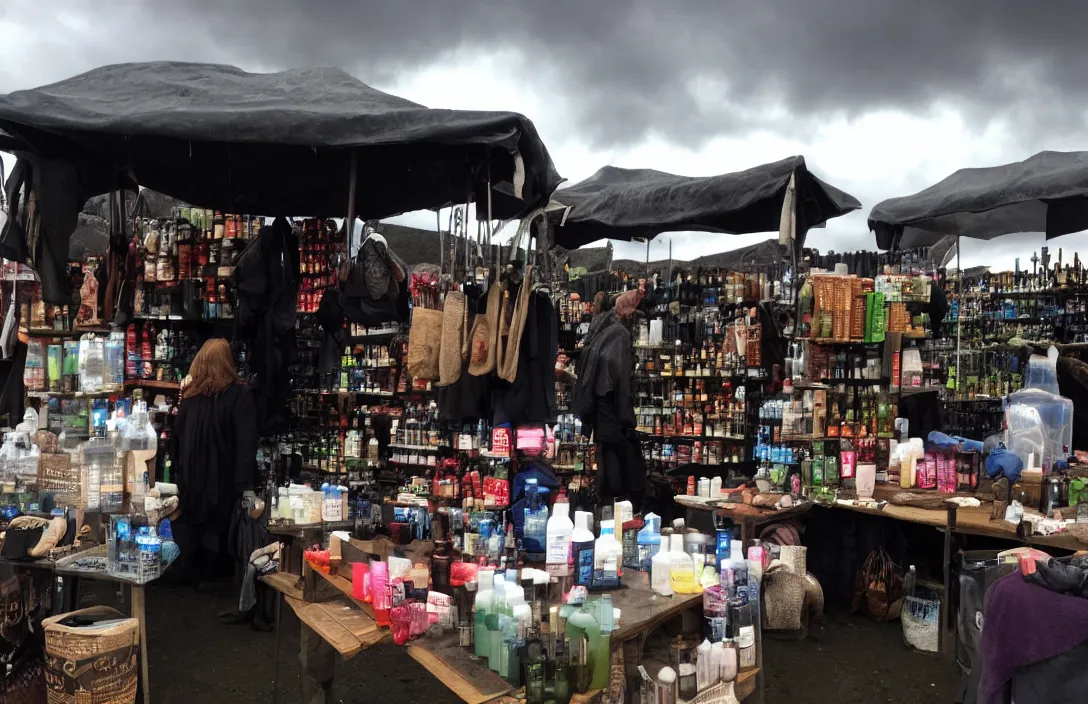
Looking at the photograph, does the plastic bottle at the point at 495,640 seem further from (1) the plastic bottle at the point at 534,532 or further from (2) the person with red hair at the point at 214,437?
(2) the person with red hair at the point at 214,437

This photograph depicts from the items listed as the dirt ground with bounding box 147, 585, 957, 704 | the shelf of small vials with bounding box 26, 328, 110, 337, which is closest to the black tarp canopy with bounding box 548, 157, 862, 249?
the dirt ground with bounding box 147, 585, 957, 704

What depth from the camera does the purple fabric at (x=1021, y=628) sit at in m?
2.58

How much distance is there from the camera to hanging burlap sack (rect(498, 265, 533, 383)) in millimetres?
4718

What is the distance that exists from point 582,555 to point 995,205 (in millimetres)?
5293

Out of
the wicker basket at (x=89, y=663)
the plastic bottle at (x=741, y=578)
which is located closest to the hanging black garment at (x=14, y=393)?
the wicker basket at (x=89, y=663)

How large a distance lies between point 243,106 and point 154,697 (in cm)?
328

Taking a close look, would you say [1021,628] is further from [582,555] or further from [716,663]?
[582,555]

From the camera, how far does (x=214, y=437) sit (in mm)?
5641

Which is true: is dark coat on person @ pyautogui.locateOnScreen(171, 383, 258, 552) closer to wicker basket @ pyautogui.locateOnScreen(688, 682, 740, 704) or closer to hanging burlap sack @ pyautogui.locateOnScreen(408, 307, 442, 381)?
hanging burlap sack @ pyautogui.locateOnScreen(408, 307, 442, 381)

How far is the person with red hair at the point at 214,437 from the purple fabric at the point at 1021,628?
4.66 m

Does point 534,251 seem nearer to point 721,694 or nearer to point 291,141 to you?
point 291,141

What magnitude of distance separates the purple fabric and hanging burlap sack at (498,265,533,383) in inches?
107

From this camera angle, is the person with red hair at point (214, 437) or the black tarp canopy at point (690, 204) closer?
the person with red hair at point (214, 437)

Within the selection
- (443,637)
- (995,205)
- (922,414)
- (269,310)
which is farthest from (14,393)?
(995,205)
